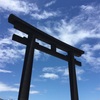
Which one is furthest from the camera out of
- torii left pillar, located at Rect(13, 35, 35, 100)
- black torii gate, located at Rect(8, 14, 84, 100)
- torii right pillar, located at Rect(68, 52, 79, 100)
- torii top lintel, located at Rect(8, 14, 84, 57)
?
torii right pillar, located at Rect(68, 52, 79, 100)

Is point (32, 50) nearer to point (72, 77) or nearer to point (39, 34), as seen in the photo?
point (39, 34)

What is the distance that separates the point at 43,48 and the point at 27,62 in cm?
132

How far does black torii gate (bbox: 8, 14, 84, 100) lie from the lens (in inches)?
192

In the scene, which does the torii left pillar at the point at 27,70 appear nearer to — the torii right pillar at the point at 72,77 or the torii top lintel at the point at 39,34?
the torii top lintel at the point at 39,34

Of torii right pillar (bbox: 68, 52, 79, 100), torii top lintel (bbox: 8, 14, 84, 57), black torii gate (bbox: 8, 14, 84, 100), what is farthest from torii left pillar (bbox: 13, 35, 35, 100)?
torii right pillar (bbox: 68, 52, 79, 100)

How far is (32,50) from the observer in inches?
219

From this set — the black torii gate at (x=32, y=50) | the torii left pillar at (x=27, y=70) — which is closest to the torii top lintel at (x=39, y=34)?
the black torii gate at (x=32, y=50)

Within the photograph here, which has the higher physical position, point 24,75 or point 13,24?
point 13,24

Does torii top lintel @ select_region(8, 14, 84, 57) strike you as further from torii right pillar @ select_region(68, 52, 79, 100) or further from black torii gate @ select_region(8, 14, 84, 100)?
torii right pillar @ select_region(68, 52, 79, 100)

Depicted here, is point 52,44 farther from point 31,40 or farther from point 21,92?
point 21,92

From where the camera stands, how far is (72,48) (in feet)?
23.8

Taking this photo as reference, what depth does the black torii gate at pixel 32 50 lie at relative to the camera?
4.87 meters

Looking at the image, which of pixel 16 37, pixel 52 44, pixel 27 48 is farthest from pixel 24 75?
pixel 52 44

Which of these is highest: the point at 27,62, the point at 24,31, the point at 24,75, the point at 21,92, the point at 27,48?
the point at 24,31
